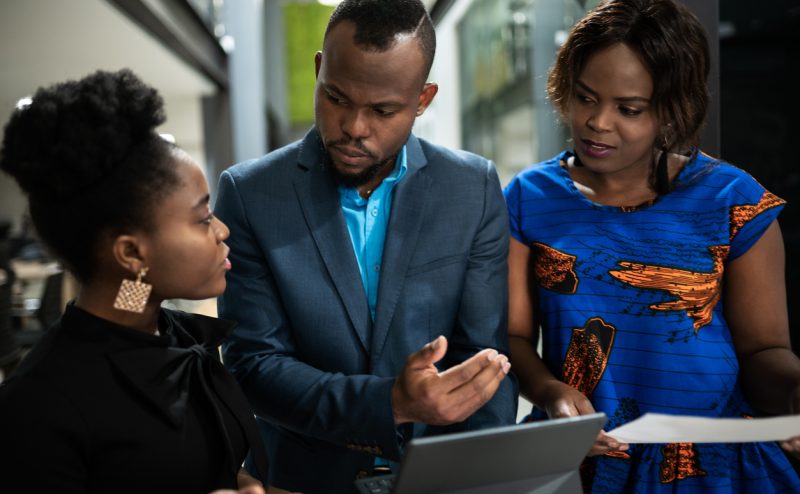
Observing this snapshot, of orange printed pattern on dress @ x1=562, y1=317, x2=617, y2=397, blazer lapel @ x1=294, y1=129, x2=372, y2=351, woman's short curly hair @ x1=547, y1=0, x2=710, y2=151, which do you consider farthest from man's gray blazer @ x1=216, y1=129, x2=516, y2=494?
woman's short curly hair @ x1=547, y1=0, x2=710, y2=151

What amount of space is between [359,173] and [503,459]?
662mm

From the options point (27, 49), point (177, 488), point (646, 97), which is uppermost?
point (27, 49)

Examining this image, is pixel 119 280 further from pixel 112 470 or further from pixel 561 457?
pixel 561 457

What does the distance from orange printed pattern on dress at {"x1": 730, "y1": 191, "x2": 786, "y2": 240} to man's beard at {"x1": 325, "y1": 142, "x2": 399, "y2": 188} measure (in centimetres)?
64

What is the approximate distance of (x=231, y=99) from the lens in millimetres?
7199

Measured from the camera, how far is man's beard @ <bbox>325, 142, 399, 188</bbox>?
145cm

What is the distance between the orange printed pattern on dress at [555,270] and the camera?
4.91 feet

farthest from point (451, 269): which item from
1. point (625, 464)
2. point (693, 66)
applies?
point (693, 66)

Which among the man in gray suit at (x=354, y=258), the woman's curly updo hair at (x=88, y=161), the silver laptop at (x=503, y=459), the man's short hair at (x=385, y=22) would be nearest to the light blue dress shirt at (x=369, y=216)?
the man in gray suit at (x=354, y=258)

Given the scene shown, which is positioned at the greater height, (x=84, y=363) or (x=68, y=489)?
(x=84, y=363)

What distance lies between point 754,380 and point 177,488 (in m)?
1.02

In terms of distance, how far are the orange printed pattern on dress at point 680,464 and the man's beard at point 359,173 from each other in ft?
2.41

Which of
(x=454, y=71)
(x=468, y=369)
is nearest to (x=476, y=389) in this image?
(x=468, y=369)

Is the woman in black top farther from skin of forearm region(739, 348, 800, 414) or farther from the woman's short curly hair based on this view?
skin of forearm region(739, 348, 800, 414)
